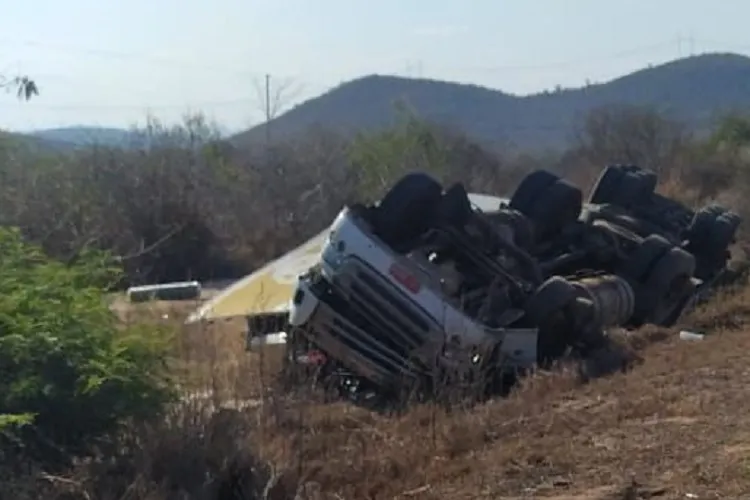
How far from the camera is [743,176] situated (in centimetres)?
2777

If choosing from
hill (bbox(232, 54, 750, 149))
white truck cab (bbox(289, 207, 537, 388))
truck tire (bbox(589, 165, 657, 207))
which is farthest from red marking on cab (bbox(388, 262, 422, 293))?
hill (bbox(232, 54, 750, 149))

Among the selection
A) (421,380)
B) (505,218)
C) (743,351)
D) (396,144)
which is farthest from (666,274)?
(396,144)

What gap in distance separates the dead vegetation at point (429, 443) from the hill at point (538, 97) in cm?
8543

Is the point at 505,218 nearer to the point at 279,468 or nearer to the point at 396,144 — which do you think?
the point at 279,468

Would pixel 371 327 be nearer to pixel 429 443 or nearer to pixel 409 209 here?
pixel 409 209

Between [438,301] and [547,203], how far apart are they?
10.4 feet

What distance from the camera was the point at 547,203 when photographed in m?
13.0

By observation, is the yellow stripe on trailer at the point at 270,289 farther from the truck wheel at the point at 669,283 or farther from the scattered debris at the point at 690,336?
the scattered debris at the point at 690,336

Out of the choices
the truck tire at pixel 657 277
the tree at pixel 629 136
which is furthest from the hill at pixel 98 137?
the truck tire at pixel 657 277

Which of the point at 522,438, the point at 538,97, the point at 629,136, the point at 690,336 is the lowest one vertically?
the point at 690,336

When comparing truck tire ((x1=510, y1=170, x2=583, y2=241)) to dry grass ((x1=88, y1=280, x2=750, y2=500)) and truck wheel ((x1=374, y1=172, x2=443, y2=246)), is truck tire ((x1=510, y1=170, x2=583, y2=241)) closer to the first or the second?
truck wheel ((x1=374, y1=172, x2=443, y2=246))

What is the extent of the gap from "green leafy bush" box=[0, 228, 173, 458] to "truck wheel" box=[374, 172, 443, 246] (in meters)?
3.96

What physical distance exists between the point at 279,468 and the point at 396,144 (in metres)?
25.9

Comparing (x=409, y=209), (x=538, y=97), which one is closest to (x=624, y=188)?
(x=409, y=209)
